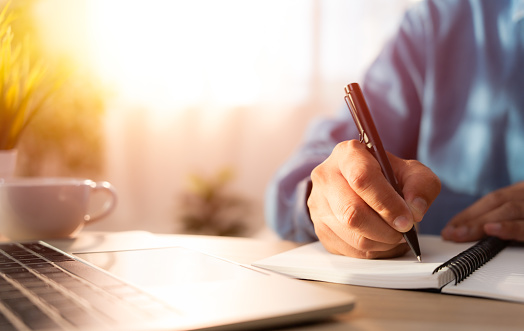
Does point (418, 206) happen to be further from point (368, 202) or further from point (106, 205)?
point (106, 205)

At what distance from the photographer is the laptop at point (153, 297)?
0.27m

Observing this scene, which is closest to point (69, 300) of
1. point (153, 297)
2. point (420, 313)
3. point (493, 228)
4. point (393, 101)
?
point (153, 297)

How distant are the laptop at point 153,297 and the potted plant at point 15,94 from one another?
33cm

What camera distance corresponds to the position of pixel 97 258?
479mm

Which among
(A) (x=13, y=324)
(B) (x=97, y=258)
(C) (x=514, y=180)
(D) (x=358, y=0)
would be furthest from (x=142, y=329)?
(D) (x=358, y=0)

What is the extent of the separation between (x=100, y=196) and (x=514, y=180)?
6.38 ft

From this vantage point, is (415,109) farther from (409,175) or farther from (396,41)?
(409,175)

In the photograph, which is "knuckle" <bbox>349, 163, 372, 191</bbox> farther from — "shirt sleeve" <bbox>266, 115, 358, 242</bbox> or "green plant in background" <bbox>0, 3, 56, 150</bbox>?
"green plant in background" <bbox>0, 3, 56, 150</bbox>

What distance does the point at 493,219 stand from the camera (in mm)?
624

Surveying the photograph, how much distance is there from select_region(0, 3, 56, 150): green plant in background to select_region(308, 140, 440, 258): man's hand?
42 centimetres

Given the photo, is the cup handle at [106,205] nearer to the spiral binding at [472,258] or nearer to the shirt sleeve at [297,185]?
the shirt sleeve at [297,185]

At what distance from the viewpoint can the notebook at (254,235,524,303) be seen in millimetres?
395

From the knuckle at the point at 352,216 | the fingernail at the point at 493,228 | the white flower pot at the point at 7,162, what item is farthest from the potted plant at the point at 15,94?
the fingernail at the point at 493,228

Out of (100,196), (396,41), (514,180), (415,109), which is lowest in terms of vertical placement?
(100,196)
